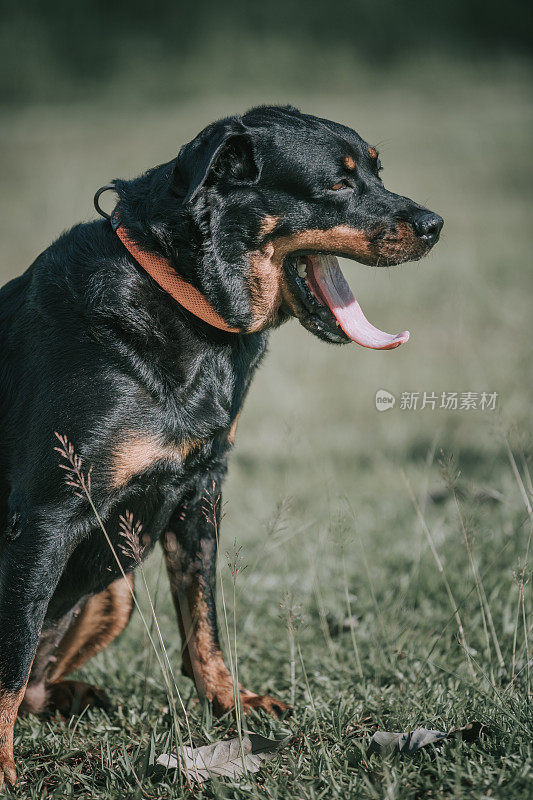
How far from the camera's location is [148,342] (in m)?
2.42

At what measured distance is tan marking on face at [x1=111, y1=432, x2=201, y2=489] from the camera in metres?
2.35

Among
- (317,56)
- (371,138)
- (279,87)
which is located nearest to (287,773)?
(371,138)

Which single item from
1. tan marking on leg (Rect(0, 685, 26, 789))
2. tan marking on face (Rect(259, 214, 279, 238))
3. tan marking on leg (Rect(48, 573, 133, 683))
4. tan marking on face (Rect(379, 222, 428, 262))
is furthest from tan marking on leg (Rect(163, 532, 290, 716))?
tan marking on face (Rect(379, 222, 428, 262))

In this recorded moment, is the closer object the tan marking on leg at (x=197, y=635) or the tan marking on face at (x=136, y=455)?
the tan marking on face at (x=136, y=455)

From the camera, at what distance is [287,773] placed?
2172mm

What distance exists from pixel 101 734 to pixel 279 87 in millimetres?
24140

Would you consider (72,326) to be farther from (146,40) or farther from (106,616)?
(146,40)

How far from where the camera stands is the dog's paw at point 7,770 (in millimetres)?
2217

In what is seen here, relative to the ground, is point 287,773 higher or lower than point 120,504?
lower

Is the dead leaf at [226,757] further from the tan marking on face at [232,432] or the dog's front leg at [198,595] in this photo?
the tan marking on face at [232,432]

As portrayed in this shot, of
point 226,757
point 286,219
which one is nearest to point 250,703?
point 226,757

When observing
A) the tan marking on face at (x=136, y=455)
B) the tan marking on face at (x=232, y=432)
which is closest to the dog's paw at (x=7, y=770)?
the tan marking on face at (x=136, y=455)

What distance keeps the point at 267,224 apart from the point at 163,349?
61 cm

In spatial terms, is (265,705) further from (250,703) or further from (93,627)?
(93,627)
